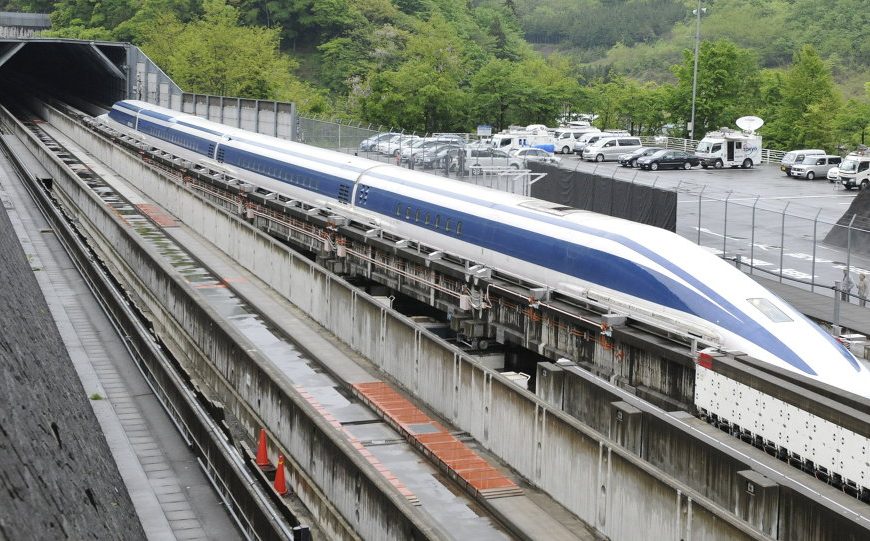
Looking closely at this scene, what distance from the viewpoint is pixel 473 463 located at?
2177 centimetres

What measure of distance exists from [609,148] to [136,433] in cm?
6496

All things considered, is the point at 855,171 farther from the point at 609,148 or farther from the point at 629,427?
the point at 629,427

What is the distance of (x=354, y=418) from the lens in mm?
25281

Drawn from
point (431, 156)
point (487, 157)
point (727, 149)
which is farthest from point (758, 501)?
point (727, 149)

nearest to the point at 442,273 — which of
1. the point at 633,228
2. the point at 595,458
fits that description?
the point at 633,228

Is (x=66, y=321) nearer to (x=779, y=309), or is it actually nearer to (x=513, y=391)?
(x=513, y=391)

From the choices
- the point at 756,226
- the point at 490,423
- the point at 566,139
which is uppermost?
the point at 566,139

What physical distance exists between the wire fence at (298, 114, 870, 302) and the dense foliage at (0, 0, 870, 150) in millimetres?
22736

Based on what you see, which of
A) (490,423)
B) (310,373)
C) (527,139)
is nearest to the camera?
(490,423)

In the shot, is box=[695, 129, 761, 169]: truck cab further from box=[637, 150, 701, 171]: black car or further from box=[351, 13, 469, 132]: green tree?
box=[351, 13, 469, 132]: green tree

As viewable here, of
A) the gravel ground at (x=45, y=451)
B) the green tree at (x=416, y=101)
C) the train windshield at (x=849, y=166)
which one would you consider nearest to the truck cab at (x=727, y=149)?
the train windshield at (x=849, y=166)

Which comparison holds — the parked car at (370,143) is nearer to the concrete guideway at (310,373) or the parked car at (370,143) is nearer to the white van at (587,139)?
the concrete guideway at (310,373)

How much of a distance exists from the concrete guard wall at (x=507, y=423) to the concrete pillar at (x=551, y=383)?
1950 millimetres

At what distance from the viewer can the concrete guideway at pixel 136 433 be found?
16922 millimetres
